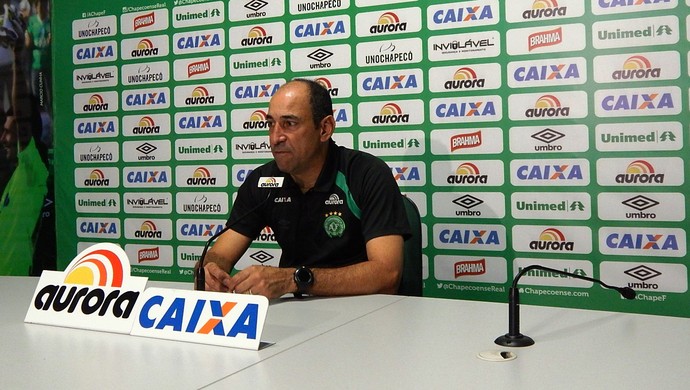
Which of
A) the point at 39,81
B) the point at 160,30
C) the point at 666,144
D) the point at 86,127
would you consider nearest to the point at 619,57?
the point at 666,144

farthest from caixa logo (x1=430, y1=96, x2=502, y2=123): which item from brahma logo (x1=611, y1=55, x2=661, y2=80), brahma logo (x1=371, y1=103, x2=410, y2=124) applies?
brahma logo (x1=611, y1=55, x2=661, y2=80)

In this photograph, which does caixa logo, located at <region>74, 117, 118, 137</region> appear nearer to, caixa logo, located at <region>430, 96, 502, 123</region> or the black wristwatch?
caixa logo, located at <region>430, 96, 502, 123</region>

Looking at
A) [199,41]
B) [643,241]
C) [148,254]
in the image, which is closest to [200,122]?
[199,41]

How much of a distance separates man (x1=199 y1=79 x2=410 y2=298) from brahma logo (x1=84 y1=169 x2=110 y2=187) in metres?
1.56

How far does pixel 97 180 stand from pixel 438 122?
1.92 metres

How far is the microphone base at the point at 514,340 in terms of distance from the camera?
112 centimetres

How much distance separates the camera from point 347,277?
165cm

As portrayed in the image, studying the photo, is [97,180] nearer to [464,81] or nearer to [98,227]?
[98,227]

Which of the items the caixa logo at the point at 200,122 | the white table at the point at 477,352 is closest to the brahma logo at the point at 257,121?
the caixa logo at the point at 200,122

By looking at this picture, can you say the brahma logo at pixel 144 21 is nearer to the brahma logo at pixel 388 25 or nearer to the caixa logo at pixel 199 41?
the caixa logo at pixel 199 41

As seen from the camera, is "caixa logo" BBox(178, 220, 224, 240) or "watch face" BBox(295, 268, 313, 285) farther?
"caixa logo" BBox(178, 220, 224, 240)

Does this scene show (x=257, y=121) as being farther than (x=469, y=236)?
Yes

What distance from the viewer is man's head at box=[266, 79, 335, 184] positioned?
6.66 feet

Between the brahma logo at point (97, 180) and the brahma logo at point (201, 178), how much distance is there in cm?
56
